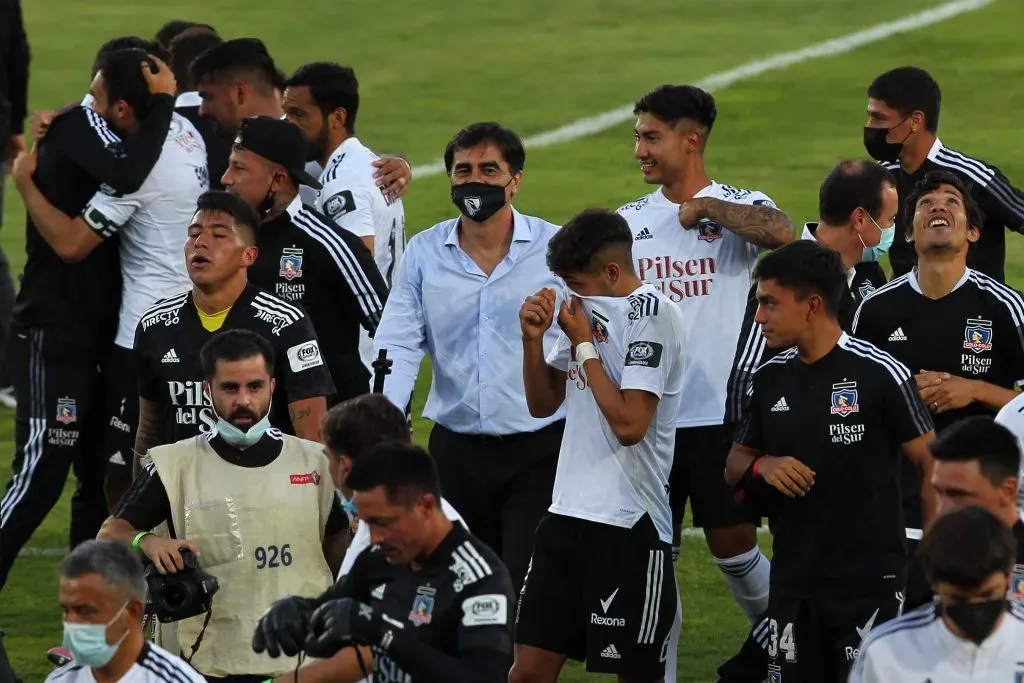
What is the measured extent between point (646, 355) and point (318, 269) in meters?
1.96

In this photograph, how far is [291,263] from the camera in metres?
8.20

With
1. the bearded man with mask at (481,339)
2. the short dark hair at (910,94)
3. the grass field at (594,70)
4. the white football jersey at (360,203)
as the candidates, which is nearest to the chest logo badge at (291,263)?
the bearded man with mask at (481,339)

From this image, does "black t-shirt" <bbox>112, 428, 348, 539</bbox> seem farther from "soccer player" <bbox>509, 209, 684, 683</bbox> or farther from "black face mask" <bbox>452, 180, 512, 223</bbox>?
"black face mask" <bbox>452, 180, 512, 223</bbox>

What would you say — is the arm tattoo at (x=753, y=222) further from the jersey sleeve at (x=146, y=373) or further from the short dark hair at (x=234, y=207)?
the jersey sleeve at (x=146, y=373)

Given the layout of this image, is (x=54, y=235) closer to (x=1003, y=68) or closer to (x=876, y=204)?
(x=876, y=204)

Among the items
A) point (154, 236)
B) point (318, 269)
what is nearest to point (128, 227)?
point (154, 236)

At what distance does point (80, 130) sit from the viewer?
8844 mm

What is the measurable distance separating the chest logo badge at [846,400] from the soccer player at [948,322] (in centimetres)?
100

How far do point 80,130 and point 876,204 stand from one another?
352cm

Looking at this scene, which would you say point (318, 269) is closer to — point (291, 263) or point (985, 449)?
point (291, 263)

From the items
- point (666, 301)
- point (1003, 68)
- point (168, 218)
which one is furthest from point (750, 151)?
point (666, 301)

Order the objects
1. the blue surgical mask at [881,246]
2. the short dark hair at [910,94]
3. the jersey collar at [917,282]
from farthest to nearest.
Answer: the short dark hair at [910,94] → the blue surgical mask at [881,246] → the jersey collar at [917,282]

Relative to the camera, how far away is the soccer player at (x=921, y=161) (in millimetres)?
8961

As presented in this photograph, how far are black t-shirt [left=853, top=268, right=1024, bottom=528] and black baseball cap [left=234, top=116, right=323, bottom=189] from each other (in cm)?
239
